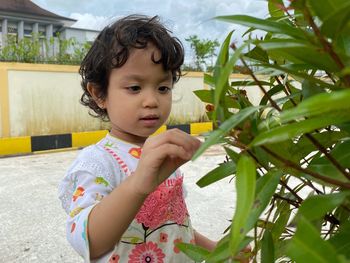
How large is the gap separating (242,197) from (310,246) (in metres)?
0.04

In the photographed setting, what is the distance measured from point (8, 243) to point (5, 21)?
443 inches

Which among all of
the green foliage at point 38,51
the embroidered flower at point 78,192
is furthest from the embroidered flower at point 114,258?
the green foliage at point 38,51

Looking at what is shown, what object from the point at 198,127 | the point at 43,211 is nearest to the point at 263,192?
the point at 43,211

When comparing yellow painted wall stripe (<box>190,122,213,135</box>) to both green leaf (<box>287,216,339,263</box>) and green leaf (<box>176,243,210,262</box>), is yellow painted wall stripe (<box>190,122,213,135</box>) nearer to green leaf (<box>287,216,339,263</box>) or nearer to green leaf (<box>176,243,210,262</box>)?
green leaf (<box>176,243,210,262</box>)

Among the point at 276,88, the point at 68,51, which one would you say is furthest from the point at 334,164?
the point at 68,51

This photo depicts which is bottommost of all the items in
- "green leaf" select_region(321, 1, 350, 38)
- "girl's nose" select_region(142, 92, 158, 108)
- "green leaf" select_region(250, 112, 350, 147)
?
"girl's nose" select_region(142, 92, 158, 108)

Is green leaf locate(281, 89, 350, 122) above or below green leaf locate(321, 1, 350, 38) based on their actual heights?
below

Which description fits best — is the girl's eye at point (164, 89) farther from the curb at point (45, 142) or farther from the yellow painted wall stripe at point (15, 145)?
the yellow painted wall stripe at point (15, 145)

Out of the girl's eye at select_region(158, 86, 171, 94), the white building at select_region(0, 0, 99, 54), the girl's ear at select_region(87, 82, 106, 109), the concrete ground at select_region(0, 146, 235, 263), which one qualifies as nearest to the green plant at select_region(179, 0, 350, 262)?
the girl's eye at select_region(158, 86, 171, 94)

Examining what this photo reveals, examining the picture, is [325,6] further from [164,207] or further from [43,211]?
[43,211]

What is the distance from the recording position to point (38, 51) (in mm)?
5223

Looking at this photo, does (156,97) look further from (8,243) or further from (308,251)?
(8,243)

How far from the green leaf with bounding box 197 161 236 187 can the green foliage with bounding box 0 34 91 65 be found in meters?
4.92

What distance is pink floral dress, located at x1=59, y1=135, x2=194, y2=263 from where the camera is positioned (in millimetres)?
706
